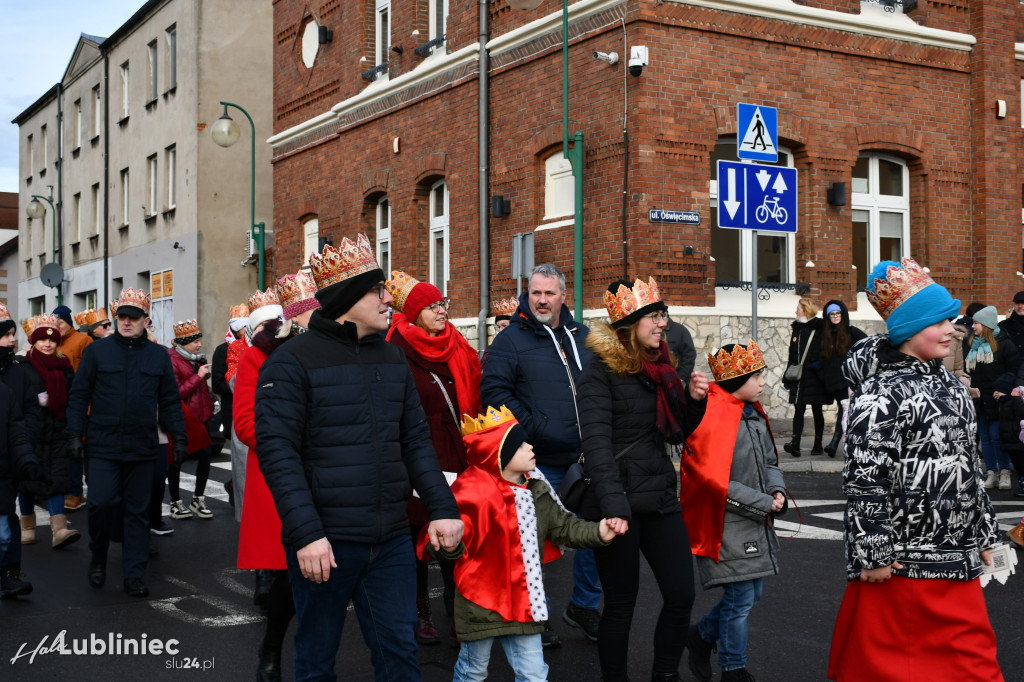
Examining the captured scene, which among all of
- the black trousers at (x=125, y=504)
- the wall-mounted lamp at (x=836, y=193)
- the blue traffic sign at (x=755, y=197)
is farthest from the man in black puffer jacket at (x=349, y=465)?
the wall-mounted lamp at (x=836, y=193)

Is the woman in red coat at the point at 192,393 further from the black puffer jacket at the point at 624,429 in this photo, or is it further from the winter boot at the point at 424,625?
the black puffer jacket at the point at 624,429

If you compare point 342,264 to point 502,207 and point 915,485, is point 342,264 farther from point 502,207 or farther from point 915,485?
point 502,207

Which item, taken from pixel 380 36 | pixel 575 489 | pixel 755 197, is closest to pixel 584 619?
pixel 575 489

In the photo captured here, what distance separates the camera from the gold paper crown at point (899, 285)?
412cm

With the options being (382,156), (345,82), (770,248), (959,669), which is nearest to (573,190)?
(770,248)

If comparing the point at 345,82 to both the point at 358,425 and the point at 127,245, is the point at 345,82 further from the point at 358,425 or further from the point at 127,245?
the point at 358,425

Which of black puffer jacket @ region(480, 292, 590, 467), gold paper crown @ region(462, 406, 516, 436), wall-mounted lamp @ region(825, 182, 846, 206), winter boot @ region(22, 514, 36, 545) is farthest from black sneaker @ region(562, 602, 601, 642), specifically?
wall-mounted lamp @ region(825, 182, 846, 206)

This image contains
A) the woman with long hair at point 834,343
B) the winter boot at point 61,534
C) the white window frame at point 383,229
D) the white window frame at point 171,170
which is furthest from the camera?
the white window frame at point 171,170

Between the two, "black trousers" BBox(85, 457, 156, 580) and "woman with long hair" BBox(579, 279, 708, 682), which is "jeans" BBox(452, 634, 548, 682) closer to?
"woman with long hair" BBox(579, 279, 708, 682)

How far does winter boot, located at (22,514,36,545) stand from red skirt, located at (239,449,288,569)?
4894 millimetres

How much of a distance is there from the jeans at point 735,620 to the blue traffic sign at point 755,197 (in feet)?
23.4

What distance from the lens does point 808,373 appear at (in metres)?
14.2

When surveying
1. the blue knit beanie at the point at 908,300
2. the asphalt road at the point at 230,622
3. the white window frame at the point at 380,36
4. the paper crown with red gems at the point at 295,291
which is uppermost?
the white window frame at the point at 380,36

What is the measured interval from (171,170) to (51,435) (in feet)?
81.7
